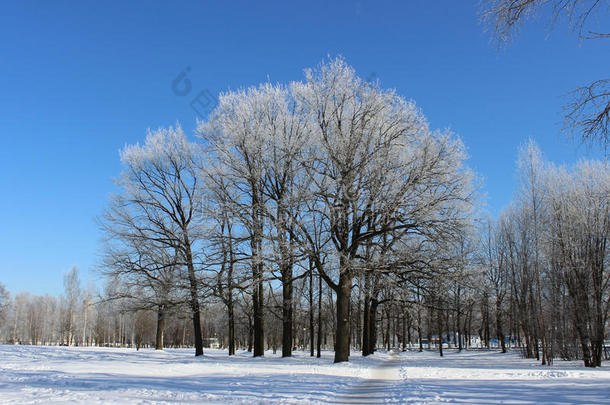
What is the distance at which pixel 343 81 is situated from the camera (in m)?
19.9

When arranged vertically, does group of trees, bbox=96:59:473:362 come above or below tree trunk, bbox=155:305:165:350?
above

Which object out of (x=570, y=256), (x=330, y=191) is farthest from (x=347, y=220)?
(x=570, y=256)

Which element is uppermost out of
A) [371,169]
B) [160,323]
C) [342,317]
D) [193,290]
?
[371,169]

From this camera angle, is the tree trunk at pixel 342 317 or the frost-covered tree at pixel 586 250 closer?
the tree trunk at pixel 342 317

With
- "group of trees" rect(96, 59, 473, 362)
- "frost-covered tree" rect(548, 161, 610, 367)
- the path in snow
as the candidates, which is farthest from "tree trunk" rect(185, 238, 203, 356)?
"frost-covered tree" rect(548, 161, 610, 367)

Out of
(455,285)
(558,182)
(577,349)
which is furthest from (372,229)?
(577,349)

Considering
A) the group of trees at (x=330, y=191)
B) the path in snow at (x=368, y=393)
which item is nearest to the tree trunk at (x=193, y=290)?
the group of trees at (x=330, y=191)

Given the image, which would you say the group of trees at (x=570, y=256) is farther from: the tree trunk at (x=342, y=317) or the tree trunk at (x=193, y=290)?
the tree trunk at (x=193, y=290)

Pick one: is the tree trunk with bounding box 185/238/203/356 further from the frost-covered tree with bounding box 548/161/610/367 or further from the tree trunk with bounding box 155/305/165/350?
the frost-covered tree with bounding box 548/161/610/367

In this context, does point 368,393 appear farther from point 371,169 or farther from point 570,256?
point 570,256

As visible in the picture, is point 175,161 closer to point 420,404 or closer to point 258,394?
point 258,394

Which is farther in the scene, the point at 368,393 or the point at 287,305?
the point at 287,305

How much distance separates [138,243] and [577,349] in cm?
2783

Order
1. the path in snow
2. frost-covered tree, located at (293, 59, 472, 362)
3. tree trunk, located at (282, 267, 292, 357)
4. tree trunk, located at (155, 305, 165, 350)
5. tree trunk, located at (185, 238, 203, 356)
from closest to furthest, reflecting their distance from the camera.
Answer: the path in snow
frost-covered tree, located at (293, 59, 472, 362)
tree trunk, located at (282, 267, 292, 357)
tree trunk, located at (185, 238, 203, 356)
tree trunk, located at (155, 305, 165, 350)
